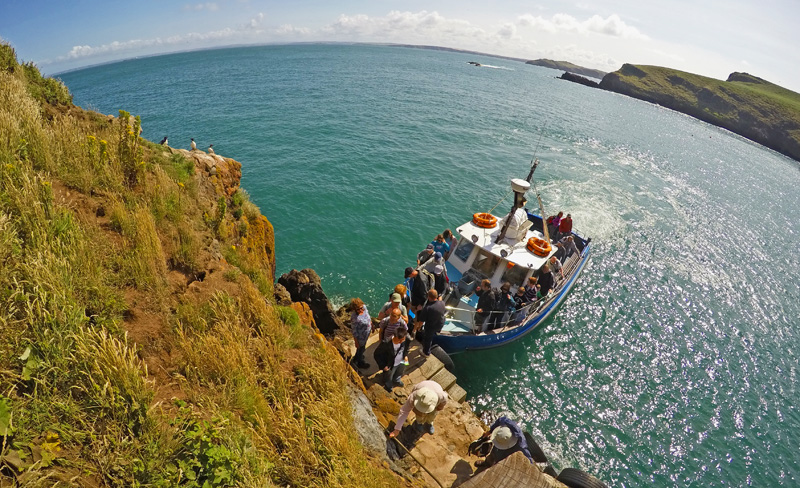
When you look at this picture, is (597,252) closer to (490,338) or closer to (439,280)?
(490,338)

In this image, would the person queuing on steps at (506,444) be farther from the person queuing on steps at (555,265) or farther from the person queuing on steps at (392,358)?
the person queuing on steps at (555,265)

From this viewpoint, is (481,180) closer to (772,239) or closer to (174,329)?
(772,239)

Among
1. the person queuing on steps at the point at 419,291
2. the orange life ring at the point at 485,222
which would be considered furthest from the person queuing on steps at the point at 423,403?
the orange life ring at the point at 485,222

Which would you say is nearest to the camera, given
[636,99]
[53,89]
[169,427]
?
[169,427]

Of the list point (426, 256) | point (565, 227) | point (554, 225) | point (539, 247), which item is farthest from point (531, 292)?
point (554, 225)

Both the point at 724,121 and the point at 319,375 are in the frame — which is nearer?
the point at 319,375

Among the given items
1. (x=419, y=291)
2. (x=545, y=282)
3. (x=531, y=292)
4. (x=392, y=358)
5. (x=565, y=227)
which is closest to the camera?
(x=392, y=358)

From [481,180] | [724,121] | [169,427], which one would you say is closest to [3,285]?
[169,427]
